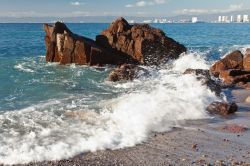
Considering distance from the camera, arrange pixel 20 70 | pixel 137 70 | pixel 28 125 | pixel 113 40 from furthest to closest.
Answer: pixel 113 40 → pixel 20 70 → pixel 137 70 → pixel 28 125

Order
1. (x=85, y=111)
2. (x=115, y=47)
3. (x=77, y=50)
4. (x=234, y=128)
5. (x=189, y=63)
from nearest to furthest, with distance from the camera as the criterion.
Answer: (x=234, y=128)
(x=85, y=111)
(x=189, y=63)
(x=77, y=50)
(x=115, y=47)

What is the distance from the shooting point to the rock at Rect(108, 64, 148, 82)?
2294 cm

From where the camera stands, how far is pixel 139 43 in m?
29.4

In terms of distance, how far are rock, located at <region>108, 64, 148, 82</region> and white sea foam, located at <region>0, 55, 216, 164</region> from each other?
3.68 m

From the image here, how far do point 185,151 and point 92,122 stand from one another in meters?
3.91

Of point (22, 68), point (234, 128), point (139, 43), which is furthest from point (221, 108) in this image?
point (22, 68)

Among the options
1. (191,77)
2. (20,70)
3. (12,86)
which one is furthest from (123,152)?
(20,70)

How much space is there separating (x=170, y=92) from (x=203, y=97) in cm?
155

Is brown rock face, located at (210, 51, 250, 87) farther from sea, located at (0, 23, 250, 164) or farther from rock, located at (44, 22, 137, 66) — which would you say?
rock, located at (44, 22, 137, 66)

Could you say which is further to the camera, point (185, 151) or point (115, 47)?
point (115, 47)

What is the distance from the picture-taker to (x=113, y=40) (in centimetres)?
3088

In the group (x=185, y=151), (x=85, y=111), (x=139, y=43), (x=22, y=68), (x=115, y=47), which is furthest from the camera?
(x=115, y=47)

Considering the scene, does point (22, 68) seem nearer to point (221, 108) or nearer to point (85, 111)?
point (85, 111)

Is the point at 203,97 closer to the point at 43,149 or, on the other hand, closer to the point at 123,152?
the point at 123,152
